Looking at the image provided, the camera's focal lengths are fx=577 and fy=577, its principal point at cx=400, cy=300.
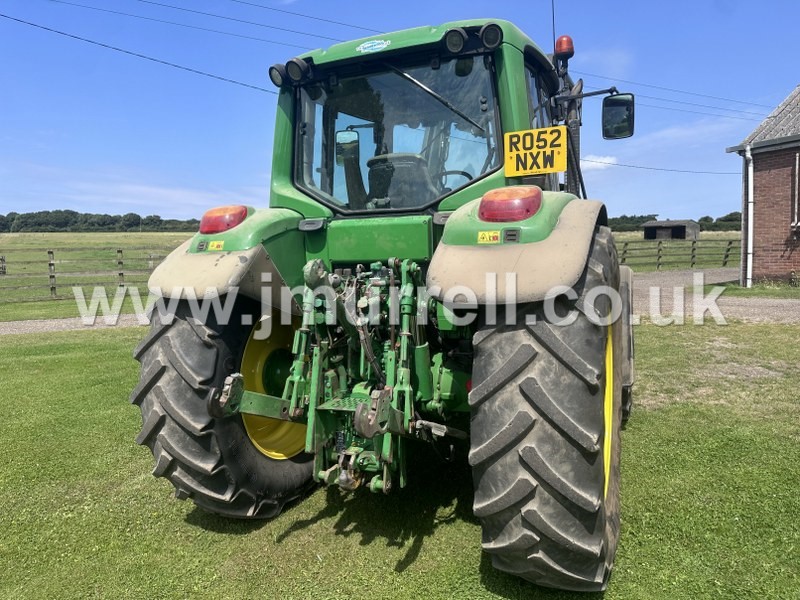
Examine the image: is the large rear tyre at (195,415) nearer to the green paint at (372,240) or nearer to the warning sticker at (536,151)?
the green paint at (372,240)

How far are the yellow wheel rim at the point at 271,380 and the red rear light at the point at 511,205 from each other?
4.59 feet

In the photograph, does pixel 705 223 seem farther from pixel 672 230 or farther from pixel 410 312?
pixel 410 312

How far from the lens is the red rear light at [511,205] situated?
235 cm

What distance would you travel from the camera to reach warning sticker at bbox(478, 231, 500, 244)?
7.57ft

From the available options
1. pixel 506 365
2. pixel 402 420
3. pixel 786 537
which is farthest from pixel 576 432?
pixel 786 537

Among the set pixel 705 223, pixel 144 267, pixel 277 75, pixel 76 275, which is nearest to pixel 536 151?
pixel 277 75

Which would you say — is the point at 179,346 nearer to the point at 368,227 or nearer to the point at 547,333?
the point at 368,227

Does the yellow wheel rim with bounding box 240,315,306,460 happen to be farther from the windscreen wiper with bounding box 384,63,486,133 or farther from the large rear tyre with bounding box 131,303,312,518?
the windscreen wiper with bounding box 384,63,486,133

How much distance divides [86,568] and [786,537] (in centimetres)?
326

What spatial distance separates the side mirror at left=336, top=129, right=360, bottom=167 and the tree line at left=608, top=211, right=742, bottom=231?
57.2 m

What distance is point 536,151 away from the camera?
285cm

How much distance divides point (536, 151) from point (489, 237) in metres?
0.78

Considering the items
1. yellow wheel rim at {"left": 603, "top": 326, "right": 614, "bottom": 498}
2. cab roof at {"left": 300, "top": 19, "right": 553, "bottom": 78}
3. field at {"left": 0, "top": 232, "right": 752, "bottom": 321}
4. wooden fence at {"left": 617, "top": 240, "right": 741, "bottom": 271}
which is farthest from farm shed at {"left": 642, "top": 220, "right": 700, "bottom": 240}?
yellow wheel rim at {"left": 603, "top": 326, "right": 614, "bottom": 498}

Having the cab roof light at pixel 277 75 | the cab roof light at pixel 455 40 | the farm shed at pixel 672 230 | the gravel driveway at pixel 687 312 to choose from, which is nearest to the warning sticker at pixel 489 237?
the cab roof light at pixel 455 40
